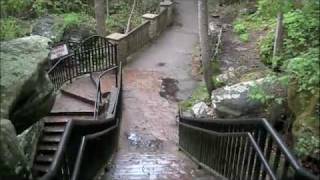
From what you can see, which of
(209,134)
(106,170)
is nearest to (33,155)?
(106,170)

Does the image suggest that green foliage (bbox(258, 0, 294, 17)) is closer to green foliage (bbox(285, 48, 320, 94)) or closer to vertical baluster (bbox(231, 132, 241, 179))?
green foliage (bbox(285, 48, 320, 94))

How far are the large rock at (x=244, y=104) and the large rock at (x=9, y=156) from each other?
4441 millimetres

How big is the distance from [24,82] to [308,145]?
2.86 metres

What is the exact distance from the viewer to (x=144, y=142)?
10.1 meters

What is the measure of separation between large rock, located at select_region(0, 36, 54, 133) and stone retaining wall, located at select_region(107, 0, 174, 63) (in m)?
9.99

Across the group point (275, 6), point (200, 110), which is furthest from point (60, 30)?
point (275, 6)

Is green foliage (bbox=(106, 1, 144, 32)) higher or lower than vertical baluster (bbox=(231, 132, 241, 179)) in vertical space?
higher

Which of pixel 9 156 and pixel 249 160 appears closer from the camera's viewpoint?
pixel 9 156

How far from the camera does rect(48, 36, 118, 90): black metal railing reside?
11531 millimetres

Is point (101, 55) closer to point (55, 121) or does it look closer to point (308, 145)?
point (55, 121)

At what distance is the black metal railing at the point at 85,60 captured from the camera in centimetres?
1153

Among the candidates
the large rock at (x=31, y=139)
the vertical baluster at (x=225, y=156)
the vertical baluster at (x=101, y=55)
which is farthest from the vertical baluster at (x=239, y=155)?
the vertical baluster at (x=101, y=55)

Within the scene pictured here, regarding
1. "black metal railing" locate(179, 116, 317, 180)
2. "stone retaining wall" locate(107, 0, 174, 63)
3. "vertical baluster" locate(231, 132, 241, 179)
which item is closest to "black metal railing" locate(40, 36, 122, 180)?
"stone retaining wall" locate(107, 0, 174, 63)

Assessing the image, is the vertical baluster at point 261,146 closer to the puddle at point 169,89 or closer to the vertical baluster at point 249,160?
the vertical baluster at point 249,160
